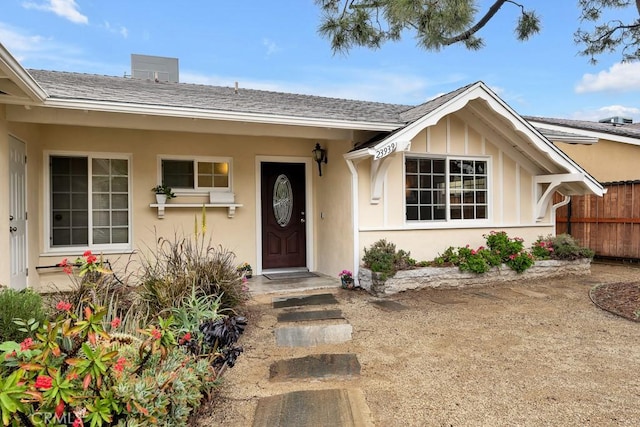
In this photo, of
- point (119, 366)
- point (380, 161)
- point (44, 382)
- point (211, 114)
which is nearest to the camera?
point (44, 382)

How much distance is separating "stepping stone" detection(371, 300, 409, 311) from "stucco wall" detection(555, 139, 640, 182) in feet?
27.5

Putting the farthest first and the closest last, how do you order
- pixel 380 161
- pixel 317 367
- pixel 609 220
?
pixel 609 220
pixel 380 161
pixel 317 367

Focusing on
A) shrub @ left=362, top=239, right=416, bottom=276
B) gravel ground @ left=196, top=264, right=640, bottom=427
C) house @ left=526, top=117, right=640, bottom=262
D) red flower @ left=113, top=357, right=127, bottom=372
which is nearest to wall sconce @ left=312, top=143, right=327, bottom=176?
shrub @ left=362, top=239, right=416, bottom=276

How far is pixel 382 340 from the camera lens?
3.94 meters

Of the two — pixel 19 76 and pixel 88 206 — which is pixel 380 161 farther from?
pixel 88 206

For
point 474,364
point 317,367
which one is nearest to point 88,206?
point 317,367

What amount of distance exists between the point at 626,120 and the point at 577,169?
10.8 m

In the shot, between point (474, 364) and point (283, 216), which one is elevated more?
point (283, 216)

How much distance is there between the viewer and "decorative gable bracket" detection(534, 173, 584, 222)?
22.6ft

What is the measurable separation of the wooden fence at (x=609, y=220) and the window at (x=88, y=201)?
32.1 ft

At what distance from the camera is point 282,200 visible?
7.39 meters

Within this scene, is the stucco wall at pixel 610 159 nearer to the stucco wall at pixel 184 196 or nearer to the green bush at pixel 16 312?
the stucco wall at pixel 184 196

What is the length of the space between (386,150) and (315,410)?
387 cm

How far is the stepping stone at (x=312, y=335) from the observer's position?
3914mm
